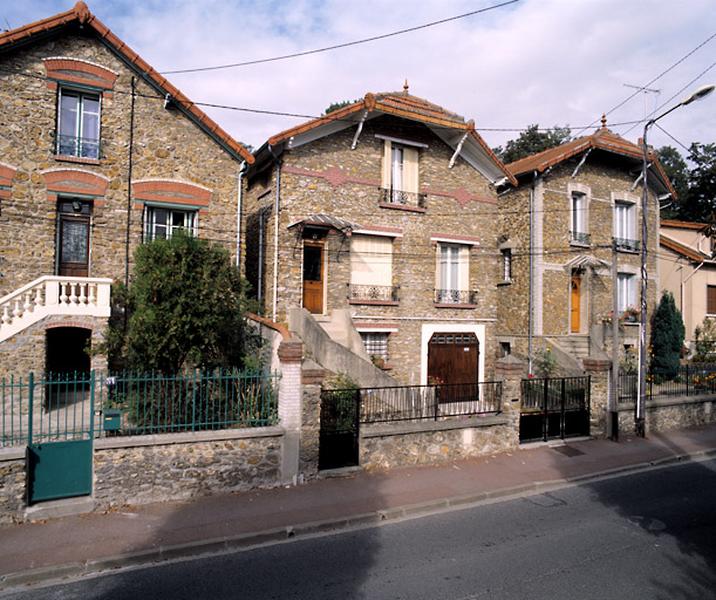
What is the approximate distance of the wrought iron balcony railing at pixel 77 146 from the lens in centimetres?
1316

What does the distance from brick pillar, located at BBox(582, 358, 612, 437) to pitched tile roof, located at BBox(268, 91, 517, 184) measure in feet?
26.2

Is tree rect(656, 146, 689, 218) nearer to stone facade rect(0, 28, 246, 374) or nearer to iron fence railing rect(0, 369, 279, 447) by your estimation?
stone facade rect(0, 28, 246, 374)

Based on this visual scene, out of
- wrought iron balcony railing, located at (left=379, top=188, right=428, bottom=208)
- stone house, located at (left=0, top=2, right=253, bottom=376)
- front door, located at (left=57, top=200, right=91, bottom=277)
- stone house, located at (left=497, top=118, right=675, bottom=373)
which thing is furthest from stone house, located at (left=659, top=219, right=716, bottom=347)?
front door, located at (left=57, top=200, right=91, bottom=277)

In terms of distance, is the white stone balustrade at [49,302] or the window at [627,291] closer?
the white stone balustrade at [49,302]

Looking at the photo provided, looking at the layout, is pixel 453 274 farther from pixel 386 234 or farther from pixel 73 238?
pixel 73 238

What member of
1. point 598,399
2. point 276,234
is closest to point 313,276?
point 276,234

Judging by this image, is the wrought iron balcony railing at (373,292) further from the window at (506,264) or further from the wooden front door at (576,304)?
the wooden front door at (576,304)

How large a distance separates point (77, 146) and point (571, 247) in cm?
1734

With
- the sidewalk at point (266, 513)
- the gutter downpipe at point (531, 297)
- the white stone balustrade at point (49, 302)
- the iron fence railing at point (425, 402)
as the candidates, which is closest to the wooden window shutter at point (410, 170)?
the gutter downpipe at point (531, 297)

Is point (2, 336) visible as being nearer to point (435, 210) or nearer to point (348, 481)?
point (348, 481)

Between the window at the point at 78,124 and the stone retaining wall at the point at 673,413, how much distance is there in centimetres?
1563

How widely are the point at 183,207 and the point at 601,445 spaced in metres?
12.6

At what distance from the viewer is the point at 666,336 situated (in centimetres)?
2177

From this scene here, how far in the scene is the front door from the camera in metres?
13.3
